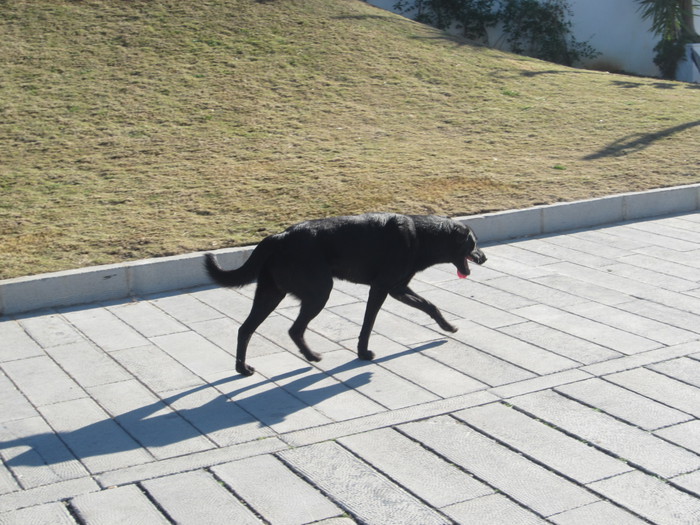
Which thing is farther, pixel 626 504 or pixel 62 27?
pixel 62 27

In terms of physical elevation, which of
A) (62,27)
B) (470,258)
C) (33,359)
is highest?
(62,27)

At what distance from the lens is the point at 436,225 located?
19.3 feet

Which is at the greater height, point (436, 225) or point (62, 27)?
point (62, 27)

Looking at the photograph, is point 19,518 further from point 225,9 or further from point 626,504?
point 225,9

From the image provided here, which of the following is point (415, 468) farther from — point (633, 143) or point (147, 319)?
point (633, 143)

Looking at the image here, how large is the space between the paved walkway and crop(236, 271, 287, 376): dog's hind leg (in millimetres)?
116

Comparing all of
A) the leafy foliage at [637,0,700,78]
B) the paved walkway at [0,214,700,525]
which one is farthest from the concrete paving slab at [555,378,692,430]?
the leafy foliage at [637,0,700,78]

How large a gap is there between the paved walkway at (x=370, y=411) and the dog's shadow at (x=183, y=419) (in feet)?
0.04

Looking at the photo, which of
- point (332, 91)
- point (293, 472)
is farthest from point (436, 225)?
point (332, 91)

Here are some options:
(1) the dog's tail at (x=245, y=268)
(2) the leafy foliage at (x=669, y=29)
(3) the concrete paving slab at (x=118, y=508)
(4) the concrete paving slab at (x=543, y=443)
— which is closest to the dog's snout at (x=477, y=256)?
(4) the concrete paving slab at (x=543, y=443)

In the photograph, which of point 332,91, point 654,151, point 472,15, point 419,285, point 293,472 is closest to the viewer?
point 293,472

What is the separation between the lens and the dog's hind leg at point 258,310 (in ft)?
18.0

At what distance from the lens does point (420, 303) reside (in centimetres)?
613

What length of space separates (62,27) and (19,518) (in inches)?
504
